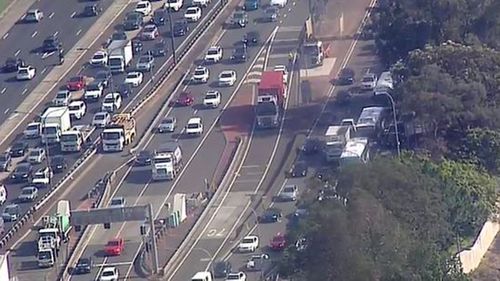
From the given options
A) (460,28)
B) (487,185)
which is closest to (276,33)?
(460,28)

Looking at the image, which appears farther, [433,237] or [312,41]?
[312,41]

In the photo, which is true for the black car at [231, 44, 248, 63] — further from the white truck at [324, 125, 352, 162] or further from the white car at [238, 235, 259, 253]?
the white car at [238, 235, 259, 253]

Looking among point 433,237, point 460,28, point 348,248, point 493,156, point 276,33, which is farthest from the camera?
point 276,33

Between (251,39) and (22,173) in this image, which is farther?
(251,39)

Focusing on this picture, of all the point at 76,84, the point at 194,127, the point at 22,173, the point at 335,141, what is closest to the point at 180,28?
the point at 76,84

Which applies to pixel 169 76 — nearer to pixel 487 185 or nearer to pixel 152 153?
pixel 152 153

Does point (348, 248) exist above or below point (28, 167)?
above

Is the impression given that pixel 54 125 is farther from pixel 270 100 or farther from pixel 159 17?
pixel 159 17
